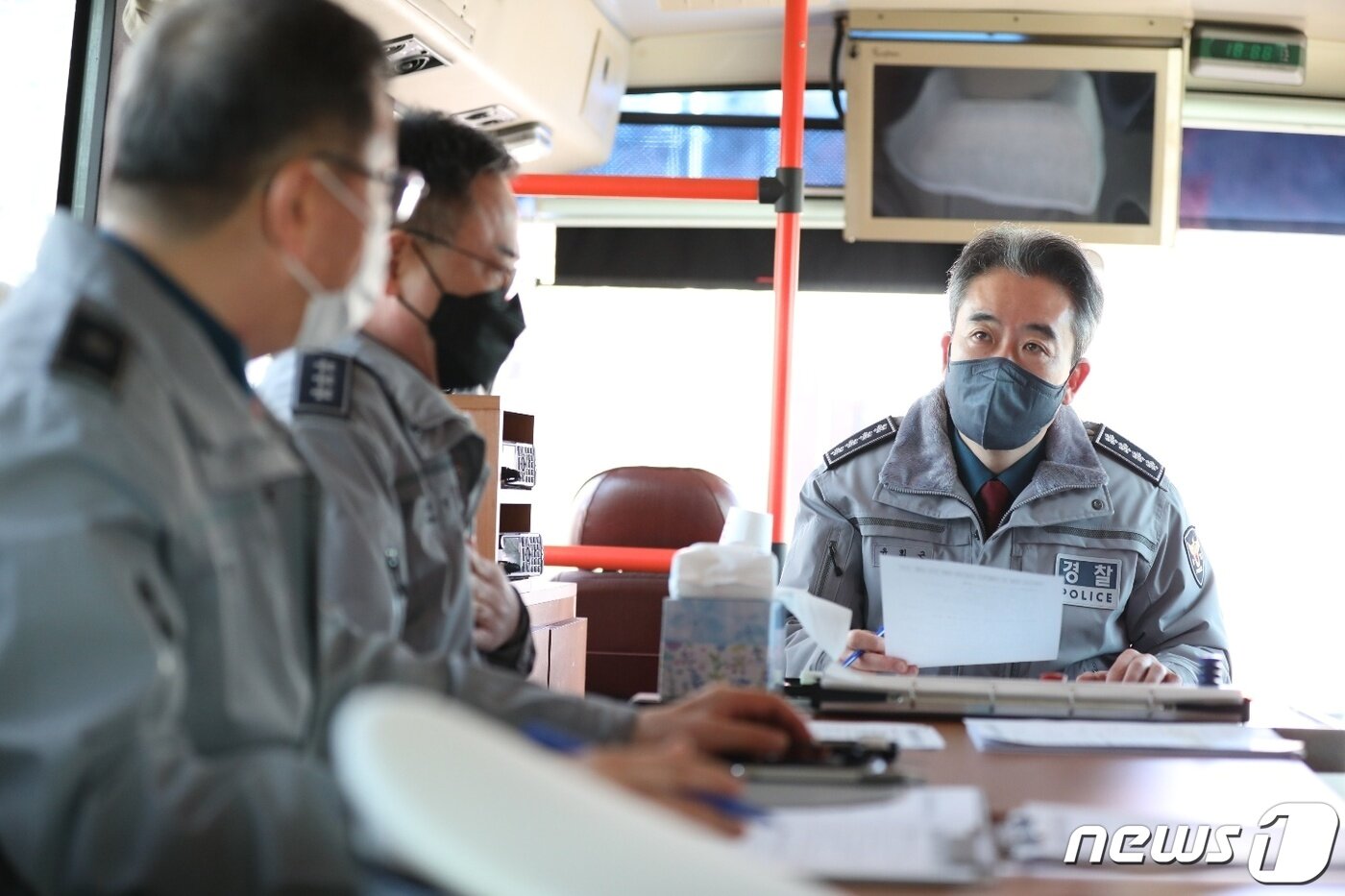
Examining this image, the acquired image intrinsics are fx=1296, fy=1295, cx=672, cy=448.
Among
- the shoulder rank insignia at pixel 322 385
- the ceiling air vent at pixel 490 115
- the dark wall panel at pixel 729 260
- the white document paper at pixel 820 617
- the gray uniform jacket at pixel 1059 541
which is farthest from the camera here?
the dark wall panel at pixel 729 260

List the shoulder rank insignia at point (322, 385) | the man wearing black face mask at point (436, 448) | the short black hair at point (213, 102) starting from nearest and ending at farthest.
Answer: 1. the short black hair at point (213, 102)
2. the man wearing black face mask at point (436, 448)
3. the shoulder rank insignia at point (322, 385)

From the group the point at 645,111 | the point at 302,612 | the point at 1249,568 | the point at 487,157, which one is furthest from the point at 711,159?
the point at 302,612

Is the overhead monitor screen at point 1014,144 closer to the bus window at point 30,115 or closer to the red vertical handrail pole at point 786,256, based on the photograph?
the red vertical handrail pole at point 786,256

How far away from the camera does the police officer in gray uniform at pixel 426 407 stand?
53.3 inches

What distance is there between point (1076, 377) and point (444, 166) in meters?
1.14

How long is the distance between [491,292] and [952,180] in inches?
106

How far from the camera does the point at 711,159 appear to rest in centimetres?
430

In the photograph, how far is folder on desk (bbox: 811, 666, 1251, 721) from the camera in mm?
1458

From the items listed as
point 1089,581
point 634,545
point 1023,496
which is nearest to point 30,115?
point 634,545

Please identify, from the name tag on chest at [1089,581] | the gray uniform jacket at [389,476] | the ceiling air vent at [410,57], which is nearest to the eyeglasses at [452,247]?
the gray uniform jacket at [389,476]

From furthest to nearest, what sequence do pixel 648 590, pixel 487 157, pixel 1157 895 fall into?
pixel 648 590 → pixel 487 157 → pixel 1157 895

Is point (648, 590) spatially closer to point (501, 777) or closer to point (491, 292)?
point (491, 292)

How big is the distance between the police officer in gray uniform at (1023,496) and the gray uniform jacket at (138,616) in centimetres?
120

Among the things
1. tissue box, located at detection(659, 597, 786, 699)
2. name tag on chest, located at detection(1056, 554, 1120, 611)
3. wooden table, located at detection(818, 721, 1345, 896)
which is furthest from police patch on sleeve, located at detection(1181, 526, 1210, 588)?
tissue box, located at detection(659, 597, 786, 699)
